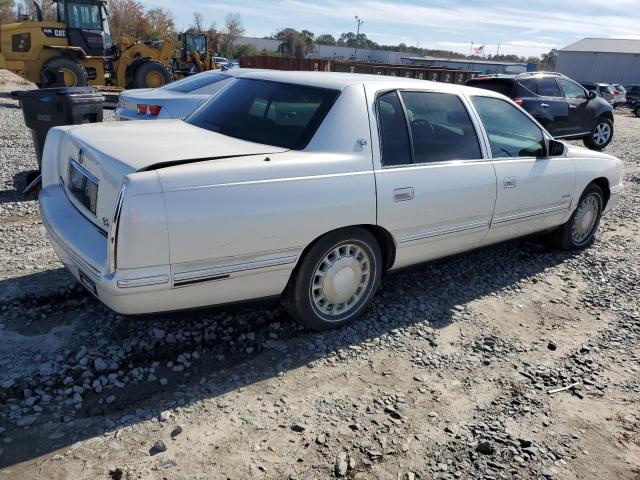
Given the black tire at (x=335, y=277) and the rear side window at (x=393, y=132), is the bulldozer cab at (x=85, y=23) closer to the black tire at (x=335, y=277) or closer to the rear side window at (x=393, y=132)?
the rear side window at (x=393, y=132)

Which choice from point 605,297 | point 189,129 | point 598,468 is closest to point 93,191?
point 189,129

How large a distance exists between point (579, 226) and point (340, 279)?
10.7ft

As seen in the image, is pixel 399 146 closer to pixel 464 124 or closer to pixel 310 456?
pixel 464 124

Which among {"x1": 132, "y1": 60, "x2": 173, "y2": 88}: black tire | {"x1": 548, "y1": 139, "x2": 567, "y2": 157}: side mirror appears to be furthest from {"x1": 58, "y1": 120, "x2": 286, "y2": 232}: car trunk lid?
{"x1": 132, "y1": 60, "x2": 173, "y2": 88}: black tire

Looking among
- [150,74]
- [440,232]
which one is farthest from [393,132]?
[150,74]

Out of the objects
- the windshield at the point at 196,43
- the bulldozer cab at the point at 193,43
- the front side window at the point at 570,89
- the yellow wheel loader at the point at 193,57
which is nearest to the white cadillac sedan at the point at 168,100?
the front side window at the point at 570,89

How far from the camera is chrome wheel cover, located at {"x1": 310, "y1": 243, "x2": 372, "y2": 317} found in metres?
3.52

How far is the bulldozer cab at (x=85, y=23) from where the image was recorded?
17.6m

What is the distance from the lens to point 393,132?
373 centimetres

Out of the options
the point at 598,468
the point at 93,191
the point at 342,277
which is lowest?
the point at 598,468

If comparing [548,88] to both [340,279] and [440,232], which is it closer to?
[440,232]

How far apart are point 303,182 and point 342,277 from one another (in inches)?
30.2

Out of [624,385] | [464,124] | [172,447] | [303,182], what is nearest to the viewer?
[172,447]

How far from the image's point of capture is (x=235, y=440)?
8.78 feet
